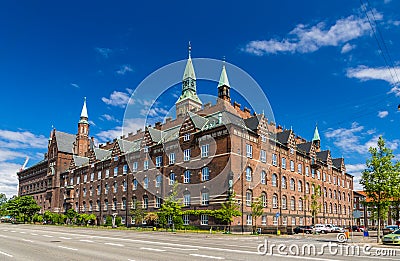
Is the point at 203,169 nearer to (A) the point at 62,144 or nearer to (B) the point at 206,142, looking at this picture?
(B) the point at 206,142

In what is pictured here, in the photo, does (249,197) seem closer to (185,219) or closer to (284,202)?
(185,219)

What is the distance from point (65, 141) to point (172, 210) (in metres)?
62.9

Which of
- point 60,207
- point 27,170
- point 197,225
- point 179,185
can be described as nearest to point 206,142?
point 179,185

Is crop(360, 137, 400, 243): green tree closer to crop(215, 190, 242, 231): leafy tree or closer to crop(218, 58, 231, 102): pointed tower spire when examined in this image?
crop(215, 190, 242, 231): leafy tree

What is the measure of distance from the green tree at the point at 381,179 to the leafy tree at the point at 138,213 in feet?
129

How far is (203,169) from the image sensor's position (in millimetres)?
55969

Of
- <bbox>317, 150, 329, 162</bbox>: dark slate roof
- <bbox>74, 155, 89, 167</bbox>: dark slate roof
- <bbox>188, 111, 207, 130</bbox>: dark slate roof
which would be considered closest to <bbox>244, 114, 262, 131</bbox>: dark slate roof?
<bbox>188, 111, 207, 130</bbox>: dark slate roof

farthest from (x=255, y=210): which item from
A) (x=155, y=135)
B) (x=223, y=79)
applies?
(x=223, y=79)

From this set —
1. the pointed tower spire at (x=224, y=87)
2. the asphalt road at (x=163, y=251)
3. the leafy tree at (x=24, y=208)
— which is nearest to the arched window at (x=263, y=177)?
the pointed tower spire at (x=224, y=87)

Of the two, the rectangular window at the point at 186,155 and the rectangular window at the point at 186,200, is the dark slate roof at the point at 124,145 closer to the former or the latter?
the rectangular window at the point at 186,155

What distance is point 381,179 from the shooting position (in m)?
36.2

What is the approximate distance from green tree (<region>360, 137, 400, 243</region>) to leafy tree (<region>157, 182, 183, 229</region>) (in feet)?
88.0

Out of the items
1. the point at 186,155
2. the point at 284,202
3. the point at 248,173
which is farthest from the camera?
the point at 284,202

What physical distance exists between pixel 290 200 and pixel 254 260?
174ft
